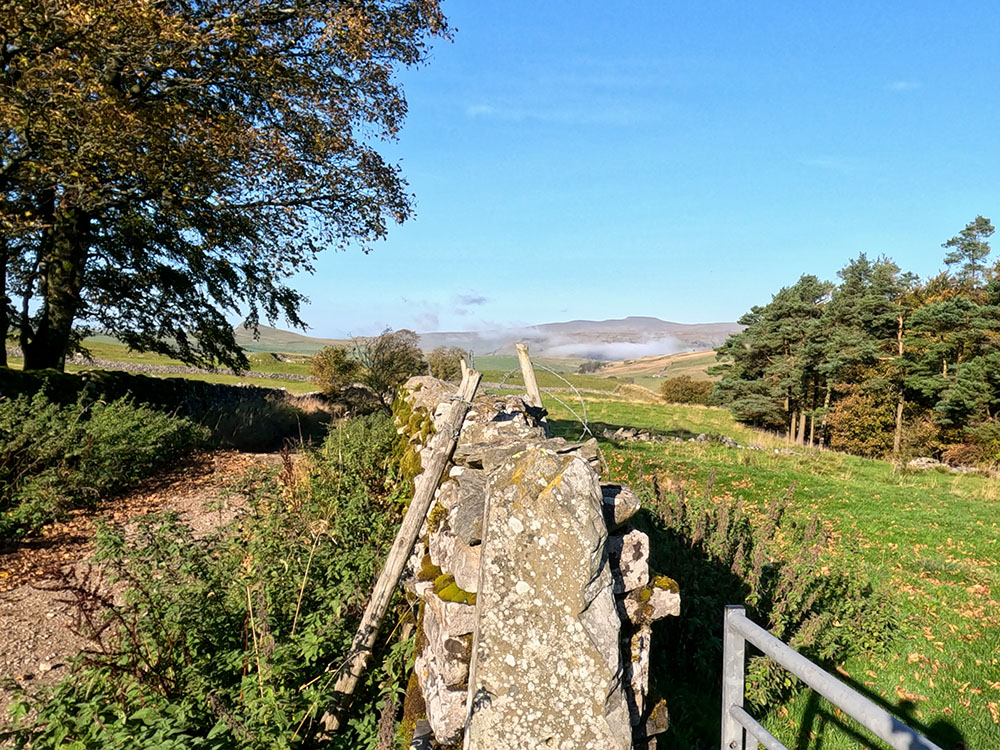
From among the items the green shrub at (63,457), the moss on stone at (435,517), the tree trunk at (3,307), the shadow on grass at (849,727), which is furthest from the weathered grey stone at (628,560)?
the tree trunk at (3,307)

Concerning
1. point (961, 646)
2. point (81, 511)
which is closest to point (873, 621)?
point (961, 646)

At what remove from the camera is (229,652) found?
145 inches

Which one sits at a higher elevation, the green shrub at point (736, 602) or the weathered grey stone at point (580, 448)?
the weathered grey stone at point (580, 448)

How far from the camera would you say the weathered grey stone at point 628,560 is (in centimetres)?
322

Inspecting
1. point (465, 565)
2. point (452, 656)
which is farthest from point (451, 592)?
point (452, 656)

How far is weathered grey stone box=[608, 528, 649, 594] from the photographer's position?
322 centimetres

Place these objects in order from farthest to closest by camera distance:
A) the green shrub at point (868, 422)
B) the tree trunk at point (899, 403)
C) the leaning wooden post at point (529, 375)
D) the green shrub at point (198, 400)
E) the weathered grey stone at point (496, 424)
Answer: the green shrub at point (868, 422), the tree trunk at point (899, 403), the green shrub at point (198, 400), the leaning wooden post at point (529, 375), the weathered grey stone at point (496, 424)

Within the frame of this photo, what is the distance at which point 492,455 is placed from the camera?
3.79 meters

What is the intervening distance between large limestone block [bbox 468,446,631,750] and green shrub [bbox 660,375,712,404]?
54473 mm

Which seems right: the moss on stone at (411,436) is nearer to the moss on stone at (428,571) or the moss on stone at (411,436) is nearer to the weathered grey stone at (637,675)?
the moss on stone at (428,571)

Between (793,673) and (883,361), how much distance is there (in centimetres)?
3860

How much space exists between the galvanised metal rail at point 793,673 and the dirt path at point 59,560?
323 cm

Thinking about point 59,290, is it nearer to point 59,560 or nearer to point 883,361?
point 59,560

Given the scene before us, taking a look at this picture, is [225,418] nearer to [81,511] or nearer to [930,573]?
[81,511]
